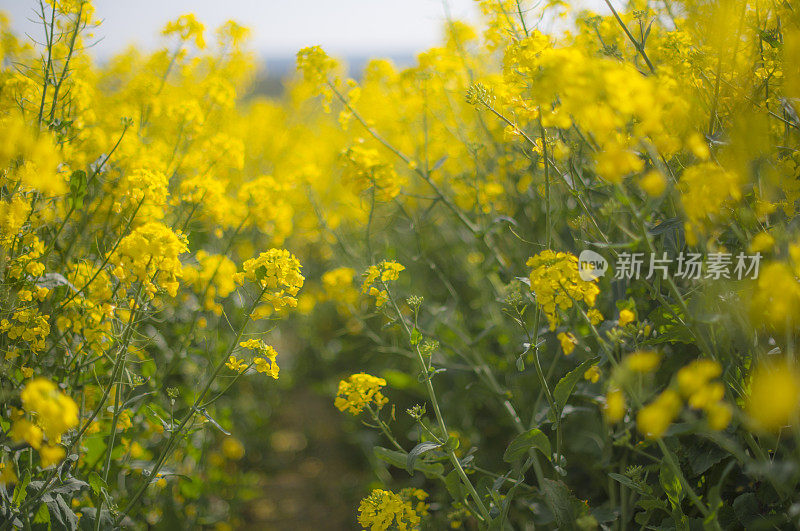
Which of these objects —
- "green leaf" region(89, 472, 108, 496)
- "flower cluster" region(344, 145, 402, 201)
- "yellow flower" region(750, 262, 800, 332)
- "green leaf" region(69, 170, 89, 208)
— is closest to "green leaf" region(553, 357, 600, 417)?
"yellow flower" region(750, 262, 800, 332)

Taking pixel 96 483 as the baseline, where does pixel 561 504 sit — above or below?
below

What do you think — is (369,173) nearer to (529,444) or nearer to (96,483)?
(529,444)

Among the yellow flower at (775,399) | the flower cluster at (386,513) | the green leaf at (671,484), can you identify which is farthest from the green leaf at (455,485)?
the yellow flower at (775,399)

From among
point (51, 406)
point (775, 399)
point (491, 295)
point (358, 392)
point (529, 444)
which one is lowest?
point (491, 295)

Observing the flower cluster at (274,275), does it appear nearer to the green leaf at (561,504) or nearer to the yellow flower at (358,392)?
the yellow flower at (358,392)

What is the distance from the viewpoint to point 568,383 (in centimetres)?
181

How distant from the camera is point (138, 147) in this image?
293cm

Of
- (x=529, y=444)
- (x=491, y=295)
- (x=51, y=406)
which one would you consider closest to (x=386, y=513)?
(x=529, y=444)

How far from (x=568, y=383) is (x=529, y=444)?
0.78 ft

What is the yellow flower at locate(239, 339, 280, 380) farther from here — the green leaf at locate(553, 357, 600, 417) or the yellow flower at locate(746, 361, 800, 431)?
the yellow flower at locate(746, 361, 800, 431)

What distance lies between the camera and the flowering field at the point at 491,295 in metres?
1.52

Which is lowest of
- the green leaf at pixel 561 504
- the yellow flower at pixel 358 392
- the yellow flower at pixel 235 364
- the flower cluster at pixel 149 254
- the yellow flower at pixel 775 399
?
the green leaf at pixel 561 504

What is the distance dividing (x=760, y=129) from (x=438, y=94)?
82.0 inches

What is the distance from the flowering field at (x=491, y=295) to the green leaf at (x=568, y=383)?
2 cm
